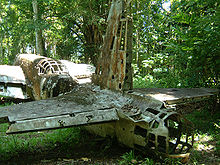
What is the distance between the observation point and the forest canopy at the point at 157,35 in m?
6.55

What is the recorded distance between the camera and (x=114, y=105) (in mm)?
4465

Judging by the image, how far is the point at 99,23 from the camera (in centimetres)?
1321

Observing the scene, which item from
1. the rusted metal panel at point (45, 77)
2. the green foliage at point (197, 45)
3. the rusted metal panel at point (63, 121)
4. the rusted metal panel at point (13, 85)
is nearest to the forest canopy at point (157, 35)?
the green foliage at point (197, 45)

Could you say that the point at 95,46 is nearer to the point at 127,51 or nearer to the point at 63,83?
the point at 63,83

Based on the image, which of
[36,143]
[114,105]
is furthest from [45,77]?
[114,105]

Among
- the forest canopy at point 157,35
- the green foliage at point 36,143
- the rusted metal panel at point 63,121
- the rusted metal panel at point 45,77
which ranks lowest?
the green foliage at point 36,143

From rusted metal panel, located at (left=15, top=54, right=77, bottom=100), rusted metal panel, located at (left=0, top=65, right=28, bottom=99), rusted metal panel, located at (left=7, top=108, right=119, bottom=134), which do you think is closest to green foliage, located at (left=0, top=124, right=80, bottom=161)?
Answer: rusted metal panel, located at (left=15, top=54, right=77, bottom=100)

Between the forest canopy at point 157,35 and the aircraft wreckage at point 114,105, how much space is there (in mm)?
1415

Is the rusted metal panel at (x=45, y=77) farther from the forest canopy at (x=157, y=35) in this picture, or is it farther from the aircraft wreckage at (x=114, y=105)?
the forest canopy at (x=157, y=35)

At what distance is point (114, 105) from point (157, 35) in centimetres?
1028

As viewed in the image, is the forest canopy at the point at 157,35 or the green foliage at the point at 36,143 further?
the forest canopy at the point at 157,35

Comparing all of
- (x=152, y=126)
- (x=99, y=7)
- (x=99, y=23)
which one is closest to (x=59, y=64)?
(x=152, y=126)

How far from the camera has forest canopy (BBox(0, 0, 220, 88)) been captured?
6.55m

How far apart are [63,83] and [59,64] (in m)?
1.29
